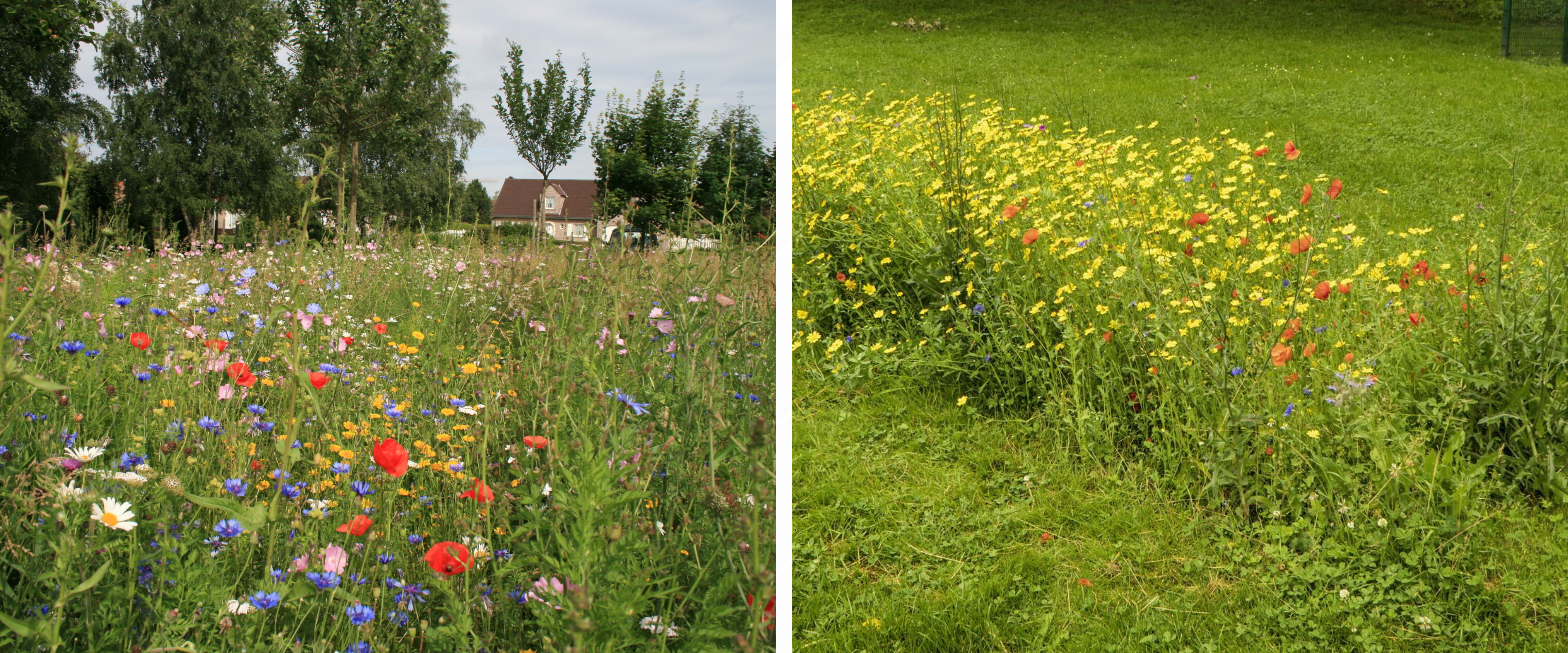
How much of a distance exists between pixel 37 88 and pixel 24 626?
1715 mm

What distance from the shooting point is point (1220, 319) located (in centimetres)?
250

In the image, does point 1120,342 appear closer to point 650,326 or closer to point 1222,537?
point 1222,537

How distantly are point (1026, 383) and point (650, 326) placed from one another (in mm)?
1281

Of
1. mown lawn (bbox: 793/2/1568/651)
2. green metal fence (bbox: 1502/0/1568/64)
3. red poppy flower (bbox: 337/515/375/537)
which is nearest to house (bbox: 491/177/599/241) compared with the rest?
red poppy flower (bbox: 337/515/375/537)

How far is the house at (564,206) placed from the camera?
2.11 metres

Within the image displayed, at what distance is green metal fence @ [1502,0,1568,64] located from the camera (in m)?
9.81

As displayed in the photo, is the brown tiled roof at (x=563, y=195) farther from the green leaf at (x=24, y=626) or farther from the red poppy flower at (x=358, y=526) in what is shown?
the green leaf at (x=24, y=626)

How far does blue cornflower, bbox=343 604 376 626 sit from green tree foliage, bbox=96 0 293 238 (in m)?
1.36

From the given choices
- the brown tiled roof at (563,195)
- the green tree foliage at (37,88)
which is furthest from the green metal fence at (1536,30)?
the green tree foliage at (37,88)

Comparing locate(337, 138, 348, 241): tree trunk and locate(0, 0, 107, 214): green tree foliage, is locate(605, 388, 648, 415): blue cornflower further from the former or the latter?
locate(0, 0, 107, 214): green tree foliage

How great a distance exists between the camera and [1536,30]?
10.5 metres

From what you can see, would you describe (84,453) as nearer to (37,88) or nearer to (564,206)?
(37,88)

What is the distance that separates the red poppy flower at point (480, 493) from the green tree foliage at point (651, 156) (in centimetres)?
55

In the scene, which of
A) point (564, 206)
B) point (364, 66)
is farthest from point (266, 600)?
point (364, 66)
